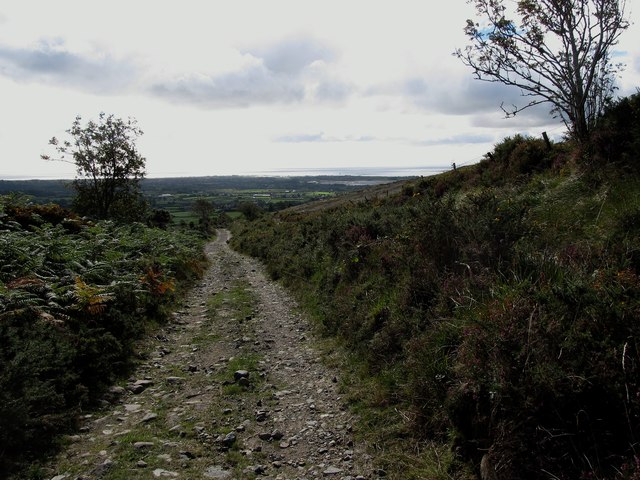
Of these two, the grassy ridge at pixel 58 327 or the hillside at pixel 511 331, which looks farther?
the grassy ridge at pixel 58 327

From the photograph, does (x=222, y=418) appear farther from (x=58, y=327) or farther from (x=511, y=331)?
(x=511, y=331)

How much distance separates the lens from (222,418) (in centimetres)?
601

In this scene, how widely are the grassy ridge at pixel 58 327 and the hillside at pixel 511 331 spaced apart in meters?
4.13

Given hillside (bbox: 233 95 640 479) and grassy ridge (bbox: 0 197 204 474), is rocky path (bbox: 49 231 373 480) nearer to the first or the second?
grassy ridge (bbox: 0 197 204 474)

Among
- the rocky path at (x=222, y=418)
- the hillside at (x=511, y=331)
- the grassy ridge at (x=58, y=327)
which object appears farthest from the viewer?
the grassy ridge at (x=58, y=327)

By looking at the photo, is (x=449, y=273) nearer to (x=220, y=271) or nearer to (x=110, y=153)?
(x=220, y=271)

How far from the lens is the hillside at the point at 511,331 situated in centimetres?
367

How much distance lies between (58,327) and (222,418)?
3.34 metres

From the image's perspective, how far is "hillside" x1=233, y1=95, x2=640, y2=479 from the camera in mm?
3670

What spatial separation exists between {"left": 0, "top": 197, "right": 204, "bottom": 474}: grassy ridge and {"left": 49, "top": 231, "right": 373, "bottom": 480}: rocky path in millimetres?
421

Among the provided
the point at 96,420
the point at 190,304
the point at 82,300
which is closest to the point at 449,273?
the point at 96,420

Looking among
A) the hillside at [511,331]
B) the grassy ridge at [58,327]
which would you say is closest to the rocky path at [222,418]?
the grassy ridge at [58,327]

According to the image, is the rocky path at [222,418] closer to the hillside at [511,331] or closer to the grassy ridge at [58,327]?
the grassy ridge at [58,327]

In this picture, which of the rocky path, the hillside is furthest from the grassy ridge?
the hillside
